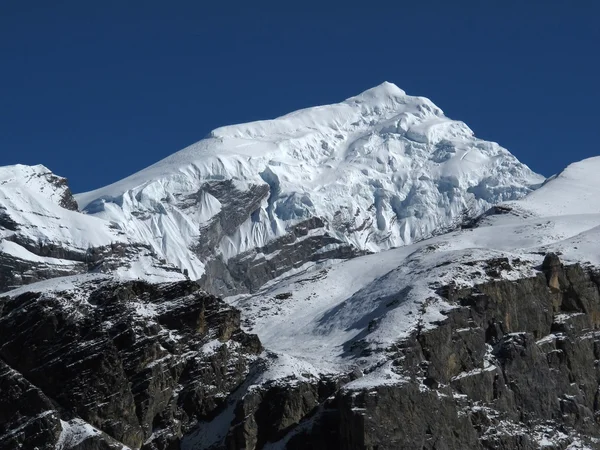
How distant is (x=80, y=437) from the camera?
441 ft

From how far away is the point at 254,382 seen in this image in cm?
14488

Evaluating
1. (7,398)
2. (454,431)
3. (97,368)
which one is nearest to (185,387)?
(97,368)

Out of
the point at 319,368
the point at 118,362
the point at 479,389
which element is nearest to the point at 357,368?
the point at 319,368

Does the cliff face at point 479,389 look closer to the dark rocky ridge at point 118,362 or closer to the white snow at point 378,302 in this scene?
the white snow at point 378,302

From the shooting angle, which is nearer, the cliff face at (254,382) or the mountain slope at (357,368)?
the cliff face at (254,382)

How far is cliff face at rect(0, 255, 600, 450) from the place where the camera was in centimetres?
13500

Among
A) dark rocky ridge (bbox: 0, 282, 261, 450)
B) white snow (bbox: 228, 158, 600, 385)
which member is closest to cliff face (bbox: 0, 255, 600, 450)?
dark rocky ridge (bbox: 0, 282, 261, 450)

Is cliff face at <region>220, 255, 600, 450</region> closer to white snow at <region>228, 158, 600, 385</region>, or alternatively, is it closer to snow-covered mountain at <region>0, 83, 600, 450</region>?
snow-covered mountain at <region>0, 83, 600, 450</region>

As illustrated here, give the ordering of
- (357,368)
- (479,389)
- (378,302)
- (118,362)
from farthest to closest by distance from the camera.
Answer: (378,302), (357,368), (118,362), (479,389)

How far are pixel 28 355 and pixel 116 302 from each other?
10673mm

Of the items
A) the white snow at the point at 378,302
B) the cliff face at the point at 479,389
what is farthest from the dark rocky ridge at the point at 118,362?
the cliff face at the point at 479,389

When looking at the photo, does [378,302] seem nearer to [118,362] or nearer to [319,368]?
[319,368]

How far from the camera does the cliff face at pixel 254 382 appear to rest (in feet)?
443

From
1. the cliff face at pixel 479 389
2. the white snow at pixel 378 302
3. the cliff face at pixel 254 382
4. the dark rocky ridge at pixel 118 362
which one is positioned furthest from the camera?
the white snow at pixel 378 302
